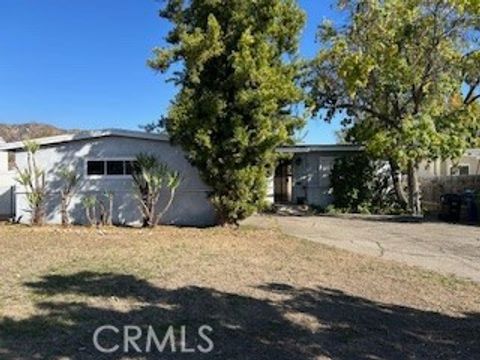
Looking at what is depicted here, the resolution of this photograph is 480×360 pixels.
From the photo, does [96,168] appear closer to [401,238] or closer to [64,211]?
[64,211]

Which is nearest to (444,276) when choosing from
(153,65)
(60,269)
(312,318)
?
(312,318)

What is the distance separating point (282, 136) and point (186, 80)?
3.01 m

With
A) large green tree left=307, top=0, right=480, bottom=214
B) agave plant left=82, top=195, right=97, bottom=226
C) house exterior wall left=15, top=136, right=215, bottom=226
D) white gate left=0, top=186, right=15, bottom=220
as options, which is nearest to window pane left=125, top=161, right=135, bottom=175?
house exterior wall left=15, top=136, right=215, bottom=226

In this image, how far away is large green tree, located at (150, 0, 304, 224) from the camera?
15.3 meters

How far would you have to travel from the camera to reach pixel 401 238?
15.2 m

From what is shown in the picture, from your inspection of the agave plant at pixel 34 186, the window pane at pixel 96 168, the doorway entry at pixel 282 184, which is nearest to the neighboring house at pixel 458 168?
the doorway entry at pixel 282 184

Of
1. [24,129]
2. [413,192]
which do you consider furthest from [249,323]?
[24,129]

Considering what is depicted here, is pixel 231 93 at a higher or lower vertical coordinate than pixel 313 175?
higher

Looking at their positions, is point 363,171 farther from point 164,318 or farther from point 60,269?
point 164,318

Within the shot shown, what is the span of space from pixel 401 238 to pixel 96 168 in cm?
918

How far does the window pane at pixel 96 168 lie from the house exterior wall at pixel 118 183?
134 mm

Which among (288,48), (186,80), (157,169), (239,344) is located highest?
(288,48)

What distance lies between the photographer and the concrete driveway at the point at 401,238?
11.5 metres

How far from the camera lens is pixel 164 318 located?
671 centimetres
